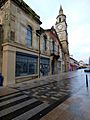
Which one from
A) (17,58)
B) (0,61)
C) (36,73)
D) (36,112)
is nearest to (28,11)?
(17,58)

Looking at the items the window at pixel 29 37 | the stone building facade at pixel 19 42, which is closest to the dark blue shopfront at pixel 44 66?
the stone building facade at pixel 19 42

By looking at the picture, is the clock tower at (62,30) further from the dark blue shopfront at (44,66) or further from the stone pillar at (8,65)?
the stone pillar at (8,65)

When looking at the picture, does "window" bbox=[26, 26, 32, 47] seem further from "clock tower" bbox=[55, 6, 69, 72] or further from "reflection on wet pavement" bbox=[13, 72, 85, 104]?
"clock tower" bbox=[55, 6, 69, 72]

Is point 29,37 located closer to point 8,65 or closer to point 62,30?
point 8,65

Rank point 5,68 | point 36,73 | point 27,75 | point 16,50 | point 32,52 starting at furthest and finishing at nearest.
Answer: point 36,73, point 32,52, point 27,75, point 16,50, point 5,68

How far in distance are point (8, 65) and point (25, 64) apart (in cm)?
326

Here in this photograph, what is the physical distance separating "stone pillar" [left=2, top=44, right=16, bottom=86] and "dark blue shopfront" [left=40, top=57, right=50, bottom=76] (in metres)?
7.31

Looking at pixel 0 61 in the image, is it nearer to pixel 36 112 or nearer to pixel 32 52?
pixel 32 52

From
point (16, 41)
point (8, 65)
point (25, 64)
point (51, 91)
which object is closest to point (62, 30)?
point (25, 64)

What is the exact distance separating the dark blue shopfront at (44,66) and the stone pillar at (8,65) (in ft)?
24.0

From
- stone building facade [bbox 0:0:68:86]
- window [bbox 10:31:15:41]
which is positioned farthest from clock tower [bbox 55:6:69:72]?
window [bbox 10:31:15:41]

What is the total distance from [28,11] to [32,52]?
5.46 meters

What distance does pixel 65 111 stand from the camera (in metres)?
4.89

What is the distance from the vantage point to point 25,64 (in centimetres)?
1441
